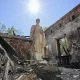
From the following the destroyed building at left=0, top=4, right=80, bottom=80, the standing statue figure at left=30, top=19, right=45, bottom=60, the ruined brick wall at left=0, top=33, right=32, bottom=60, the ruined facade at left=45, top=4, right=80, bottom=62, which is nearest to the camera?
the destroyed building at left=0, top=4, right=80, bottom=80

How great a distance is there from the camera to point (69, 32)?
1386 cm

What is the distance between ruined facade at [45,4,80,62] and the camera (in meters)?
13.0

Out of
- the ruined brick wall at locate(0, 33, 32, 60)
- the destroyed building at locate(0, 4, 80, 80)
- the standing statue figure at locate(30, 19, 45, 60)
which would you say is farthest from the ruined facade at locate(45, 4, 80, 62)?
the ruined brick wall at locate(0, 33, 32, 60)

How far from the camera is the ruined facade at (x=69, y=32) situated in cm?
1295

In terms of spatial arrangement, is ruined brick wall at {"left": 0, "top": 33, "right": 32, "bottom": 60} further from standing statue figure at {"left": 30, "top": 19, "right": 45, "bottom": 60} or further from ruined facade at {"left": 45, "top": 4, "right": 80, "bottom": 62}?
ruined facade at {"left": 45, "top": 4, "right": 80, "bottom": 62}

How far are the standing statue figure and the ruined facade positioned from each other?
15.3ft

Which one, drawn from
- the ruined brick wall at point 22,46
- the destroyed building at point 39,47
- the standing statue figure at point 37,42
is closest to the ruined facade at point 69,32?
the destroyed building at point 39,47

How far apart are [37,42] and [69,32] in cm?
568

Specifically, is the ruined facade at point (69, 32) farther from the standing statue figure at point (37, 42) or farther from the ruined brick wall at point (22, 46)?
the ruined brick wall at point (22, 46)

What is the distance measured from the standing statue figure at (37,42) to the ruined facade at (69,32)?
467 cm

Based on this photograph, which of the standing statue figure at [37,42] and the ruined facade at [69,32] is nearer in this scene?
the standing statue figure at [37,42]

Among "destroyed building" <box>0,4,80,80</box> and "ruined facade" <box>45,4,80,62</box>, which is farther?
"ruined facade" <box>45,4,80,62</box>

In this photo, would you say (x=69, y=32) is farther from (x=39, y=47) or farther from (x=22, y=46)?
(x=22, y=46)

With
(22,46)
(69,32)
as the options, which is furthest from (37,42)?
(69,32)
